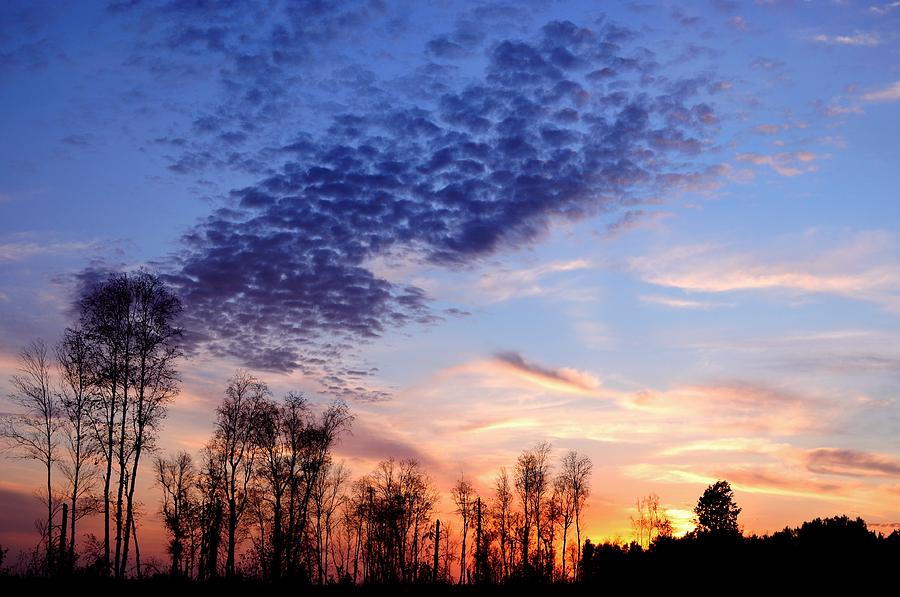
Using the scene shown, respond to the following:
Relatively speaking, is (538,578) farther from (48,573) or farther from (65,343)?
(65,343)

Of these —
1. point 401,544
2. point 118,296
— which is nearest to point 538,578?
point 118,296

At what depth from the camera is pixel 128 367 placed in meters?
42.7

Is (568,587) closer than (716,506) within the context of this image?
Yes

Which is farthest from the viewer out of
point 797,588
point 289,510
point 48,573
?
point 289,510

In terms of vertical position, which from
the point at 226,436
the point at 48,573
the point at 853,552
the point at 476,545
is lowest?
the point at 476,545

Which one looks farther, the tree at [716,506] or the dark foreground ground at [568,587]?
the tree at [716,506]

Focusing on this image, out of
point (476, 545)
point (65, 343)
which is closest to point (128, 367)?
point (65, 343)

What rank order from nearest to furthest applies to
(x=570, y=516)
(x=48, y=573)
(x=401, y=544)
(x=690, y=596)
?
(x=690, y=596) < (x=48, y=573) < (x=401, y=544) < (x=570, y=516)

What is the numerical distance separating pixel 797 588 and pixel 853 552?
277 cm

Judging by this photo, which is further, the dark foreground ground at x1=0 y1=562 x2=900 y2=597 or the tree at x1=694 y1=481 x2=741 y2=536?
the tree at x1=694 y1=481 x2=741 y2=536

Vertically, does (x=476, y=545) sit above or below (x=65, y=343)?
below

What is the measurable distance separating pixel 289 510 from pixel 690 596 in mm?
43961

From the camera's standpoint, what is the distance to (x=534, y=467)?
90562 mm

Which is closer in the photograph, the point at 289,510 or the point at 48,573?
the point at 48,573
